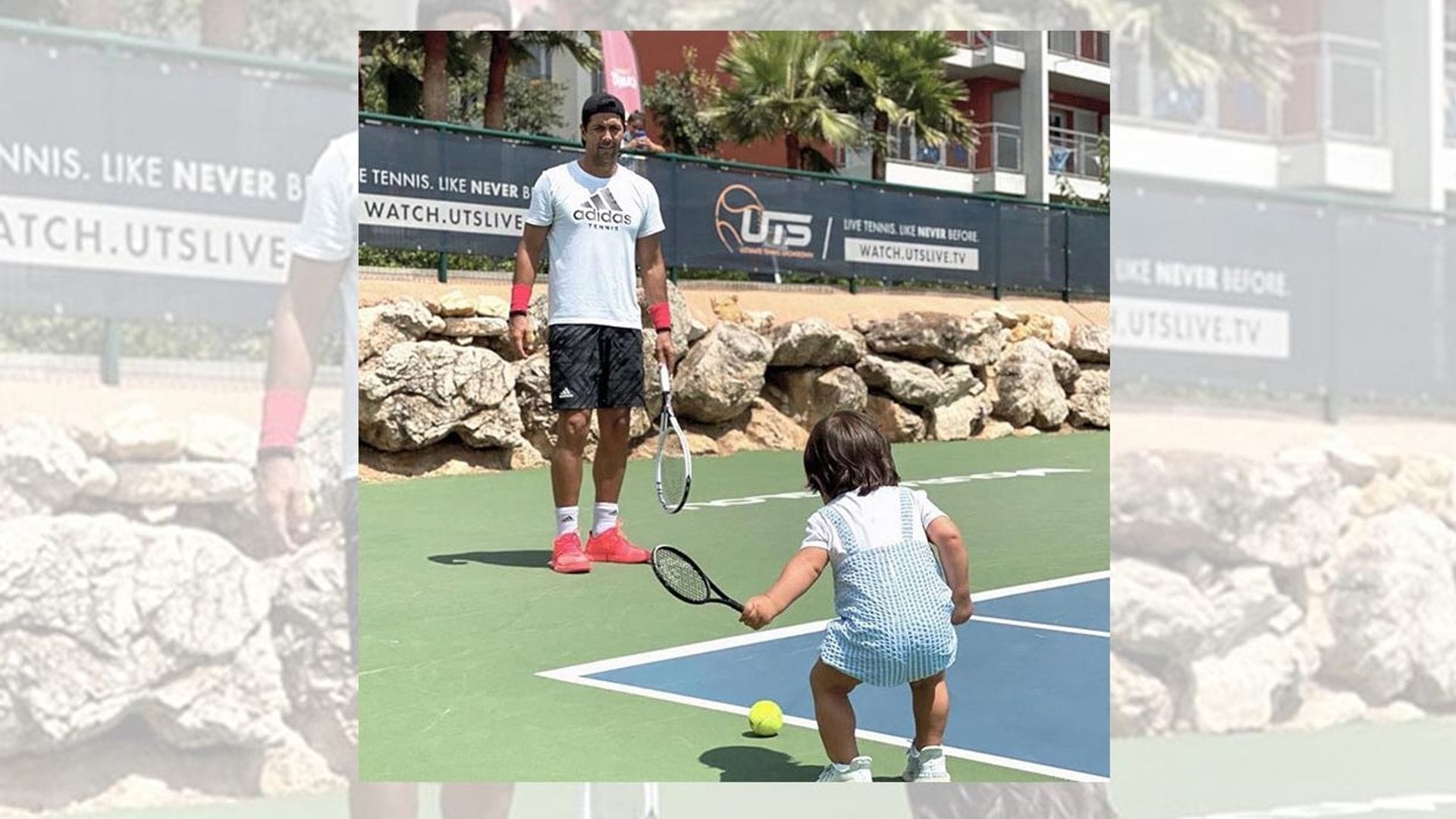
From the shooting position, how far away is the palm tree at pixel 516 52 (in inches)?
274

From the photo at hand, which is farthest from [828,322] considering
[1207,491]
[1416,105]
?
[1416,105]

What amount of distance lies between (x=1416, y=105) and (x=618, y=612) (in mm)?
3794

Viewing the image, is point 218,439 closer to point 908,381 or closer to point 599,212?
point 599,212

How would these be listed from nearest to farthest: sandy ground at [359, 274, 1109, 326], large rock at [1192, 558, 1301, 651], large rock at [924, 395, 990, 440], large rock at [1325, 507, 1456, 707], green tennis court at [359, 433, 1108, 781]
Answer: green tennis court at [359, 433, 1108, 781] < large rock at [1192, 558, 1301, 651] < large rock at [1325, 507, 1456, 707] < sandy ground at [359, 274, 1109, 326] < large rock at [924, 395, 990, 440]

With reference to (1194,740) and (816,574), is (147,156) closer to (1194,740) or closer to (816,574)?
(816,574)

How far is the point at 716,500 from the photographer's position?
21.9ft

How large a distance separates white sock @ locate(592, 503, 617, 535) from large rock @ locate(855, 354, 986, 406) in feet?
8.05

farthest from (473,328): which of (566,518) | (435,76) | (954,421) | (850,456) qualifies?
(850,456)

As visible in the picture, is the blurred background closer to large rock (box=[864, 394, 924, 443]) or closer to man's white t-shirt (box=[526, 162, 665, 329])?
man's white t-shirt (box=[526, 162, 665, 329])

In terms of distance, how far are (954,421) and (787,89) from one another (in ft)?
7.30

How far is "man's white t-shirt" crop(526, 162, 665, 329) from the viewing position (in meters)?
5.42

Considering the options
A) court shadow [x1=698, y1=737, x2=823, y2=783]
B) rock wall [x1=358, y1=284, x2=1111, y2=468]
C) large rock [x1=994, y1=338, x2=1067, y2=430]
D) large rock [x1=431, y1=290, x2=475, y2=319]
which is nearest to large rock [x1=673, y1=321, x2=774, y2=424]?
rock wall [x1=358, y1=284, x2=1111, y2=468]

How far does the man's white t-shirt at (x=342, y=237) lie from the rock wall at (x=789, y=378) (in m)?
2.31

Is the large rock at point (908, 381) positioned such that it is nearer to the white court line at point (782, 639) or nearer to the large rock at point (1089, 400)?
the large rock at point (1089, 400)
